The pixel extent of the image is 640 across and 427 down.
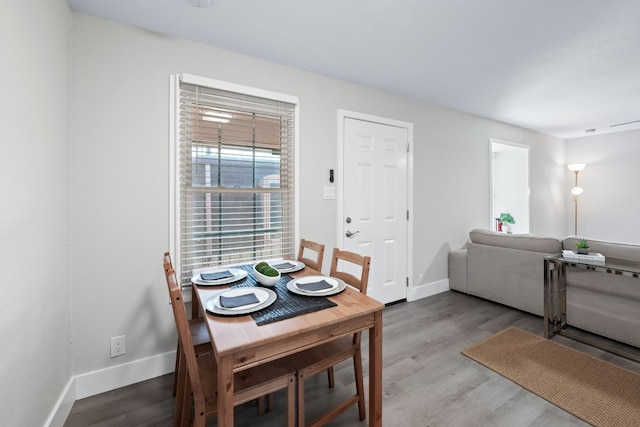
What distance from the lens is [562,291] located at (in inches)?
101

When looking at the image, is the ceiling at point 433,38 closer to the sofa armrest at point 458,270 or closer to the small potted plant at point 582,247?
the small potted plant at point 582,247

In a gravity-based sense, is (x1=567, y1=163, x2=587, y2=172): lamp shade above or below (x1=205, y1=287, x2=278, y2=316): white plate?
above

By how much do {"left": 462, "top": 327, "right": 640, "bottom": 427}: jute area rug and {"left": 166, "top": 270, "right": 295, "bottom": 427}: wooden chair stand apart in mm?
1656

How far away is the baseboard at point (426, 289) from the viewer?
331 centimetres

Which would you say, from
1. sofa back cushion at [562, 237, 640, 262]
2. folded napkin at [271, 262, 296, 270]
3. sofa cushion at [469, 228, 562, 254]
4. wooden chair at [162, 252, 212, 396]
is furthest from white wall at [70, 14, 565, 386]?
sofa back cushion at [562, 237, 640, 262]

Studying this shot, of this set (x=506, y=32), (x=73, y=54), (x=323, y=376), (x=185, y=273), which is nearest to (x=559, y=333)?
(x=323, y=376)

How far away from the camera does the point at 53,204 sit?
4.91 feet

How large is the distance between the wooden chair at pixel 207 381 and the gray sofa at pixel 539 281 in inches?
109

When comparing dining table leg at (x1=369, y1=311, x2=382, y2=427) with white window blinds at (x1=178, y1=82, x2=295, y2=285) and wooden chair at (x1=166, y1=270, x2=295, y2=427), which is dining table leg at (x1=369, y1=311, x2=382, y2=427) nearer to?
wooden chair at (x1=166, y1=270, x2=295, y2=427)

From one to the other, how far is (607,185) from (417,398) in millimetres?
5870

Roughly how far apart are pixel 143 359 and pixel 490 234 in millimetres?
3645

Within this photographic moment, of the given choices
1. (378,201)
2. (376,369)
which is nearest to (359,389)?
(376,369)

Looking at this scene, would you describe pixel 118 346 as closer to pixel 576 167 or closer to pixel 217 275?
pixel 217 275

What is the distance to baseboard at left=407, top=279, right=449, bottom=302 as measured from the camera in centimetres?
331
